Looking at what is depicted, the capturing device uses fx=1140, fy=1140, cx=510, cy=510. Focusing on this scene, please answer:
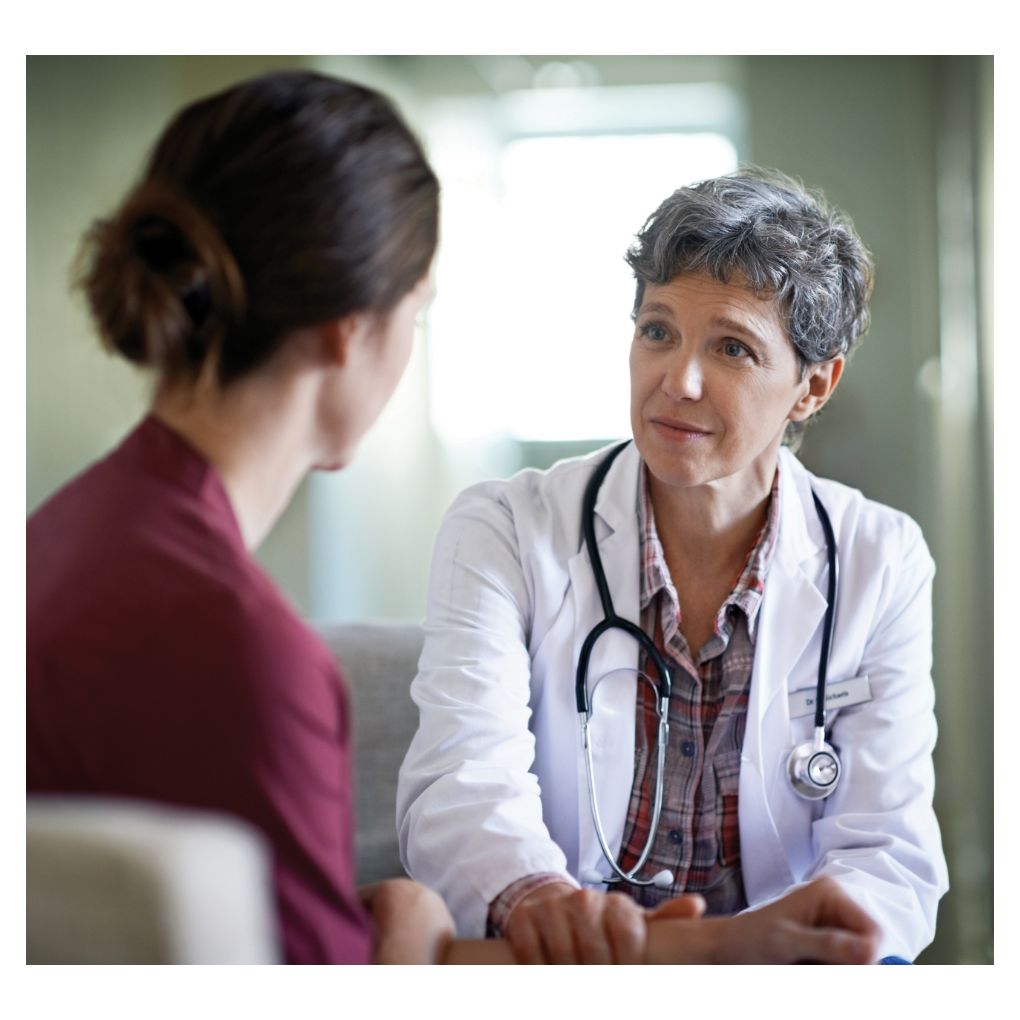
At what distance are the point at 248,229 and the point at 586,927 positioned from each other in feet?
1.86

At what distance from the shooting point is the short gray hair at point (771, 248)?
3.67 feet

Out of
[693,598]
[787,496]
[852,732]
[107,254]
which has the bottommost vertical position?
[852,732]

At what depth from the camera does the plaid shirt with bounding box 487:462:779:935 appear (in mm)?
1125

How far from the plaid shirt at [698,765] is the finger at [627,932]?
9.8 inches

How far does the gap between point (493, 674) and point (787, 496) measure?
0.39m

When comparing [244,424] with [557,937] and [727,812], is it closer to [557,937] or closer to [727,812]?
[557,937]

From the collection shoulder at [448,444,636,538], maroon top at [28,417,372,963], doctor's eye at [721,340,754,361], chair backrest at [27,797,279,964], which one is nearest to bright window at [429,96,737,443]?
shoulder at [448,444,636,538]

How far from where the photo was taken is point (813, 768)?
3.58 feet

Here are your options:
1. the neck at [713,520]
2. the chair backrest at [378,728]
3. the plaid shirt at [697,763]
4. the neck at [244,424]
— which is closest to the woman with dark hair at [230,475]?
the neck at [244,424]

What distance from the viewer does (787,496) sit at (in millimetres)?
1245

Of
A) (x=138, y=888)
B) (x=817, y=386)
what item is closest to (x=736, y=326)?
(x=817, y=386)

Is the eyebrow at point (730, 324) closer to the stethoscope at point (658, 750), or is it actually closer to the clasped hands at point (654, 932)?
the stethoscope at point (658, 750)

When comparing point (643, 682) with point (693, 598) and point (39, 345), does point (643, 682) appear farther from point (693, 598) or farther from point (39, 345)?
point (39, 345)
